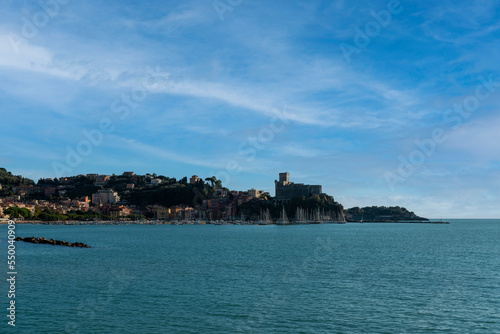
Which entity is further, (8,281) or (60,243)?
(60,243)

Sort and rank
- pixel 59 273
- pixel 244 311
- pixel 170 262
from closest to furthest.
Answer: pixel 244 311, pixel 59 273, pixel 170 262

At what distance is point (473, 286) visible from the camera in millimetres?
28750

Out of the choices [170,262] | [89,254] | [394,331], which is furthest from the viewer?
[89,254]

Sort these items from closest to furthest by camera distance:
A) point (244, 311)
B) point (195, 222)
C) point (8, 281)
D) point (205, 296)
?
1. point (244, 311)
2. point (205, 296)
3. point (8, 281)
4. point (195, 222)

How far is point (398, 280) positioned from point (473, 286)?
4.77 metres

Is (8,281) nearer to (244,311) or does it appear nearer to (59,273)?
(59,273)

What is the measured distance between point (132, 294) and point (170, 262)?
1613 cm

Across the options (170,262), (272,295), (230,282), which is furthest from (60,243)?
(272,295)

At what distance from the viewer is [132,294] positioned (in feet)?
83.7

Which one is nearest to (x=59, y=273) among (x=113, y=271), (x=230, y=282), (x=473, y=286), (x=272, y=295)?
(x=113, y=271)

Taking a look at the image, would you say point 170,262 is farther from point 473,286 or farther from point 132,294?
point 473,286

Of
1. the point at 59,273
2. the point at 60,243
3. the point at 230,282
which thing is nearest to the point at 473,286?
the point at 230,282

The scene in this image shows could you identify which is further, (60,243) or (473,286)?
(60,243)

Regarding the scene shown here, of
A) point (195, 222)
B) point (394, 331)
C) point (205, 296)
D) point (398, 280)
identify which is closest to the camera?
point (394, 331)
